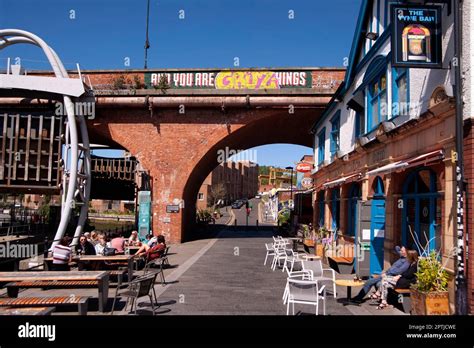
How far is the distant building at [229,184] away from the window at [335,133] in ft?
156

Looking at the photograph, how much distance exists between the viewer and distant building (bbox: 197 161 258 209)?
2940 inches

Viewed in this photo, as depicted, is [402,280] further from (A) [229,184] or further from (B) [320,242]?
(A) [229,184]

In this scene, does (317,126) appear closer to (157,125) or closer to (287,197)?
(157,125)

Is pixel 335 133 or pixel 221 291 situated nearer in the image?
pixel 221 291

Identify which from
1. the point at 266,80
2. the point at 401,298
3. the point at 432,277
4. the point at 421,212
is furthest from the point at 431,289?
the point at 266,80

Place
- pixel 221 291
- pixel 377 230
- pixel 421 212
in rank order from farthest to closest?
pixel 377 230, pixel 221 291, pixel 421 212

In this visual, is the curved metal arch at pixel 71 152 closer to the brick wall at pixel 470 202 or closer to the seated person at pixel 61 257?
the seated person at pixel 61 257

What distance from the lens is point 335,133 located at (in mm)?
19344

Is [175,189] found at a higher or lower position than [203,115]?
lower

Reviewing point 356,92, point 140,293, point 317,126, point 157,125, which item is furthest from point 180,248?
point 140,293

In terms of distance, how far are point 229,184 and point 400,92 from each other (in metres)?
83.9

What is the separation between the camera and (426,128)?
910 cm

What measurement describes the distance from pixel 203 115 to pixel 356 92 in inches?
455
